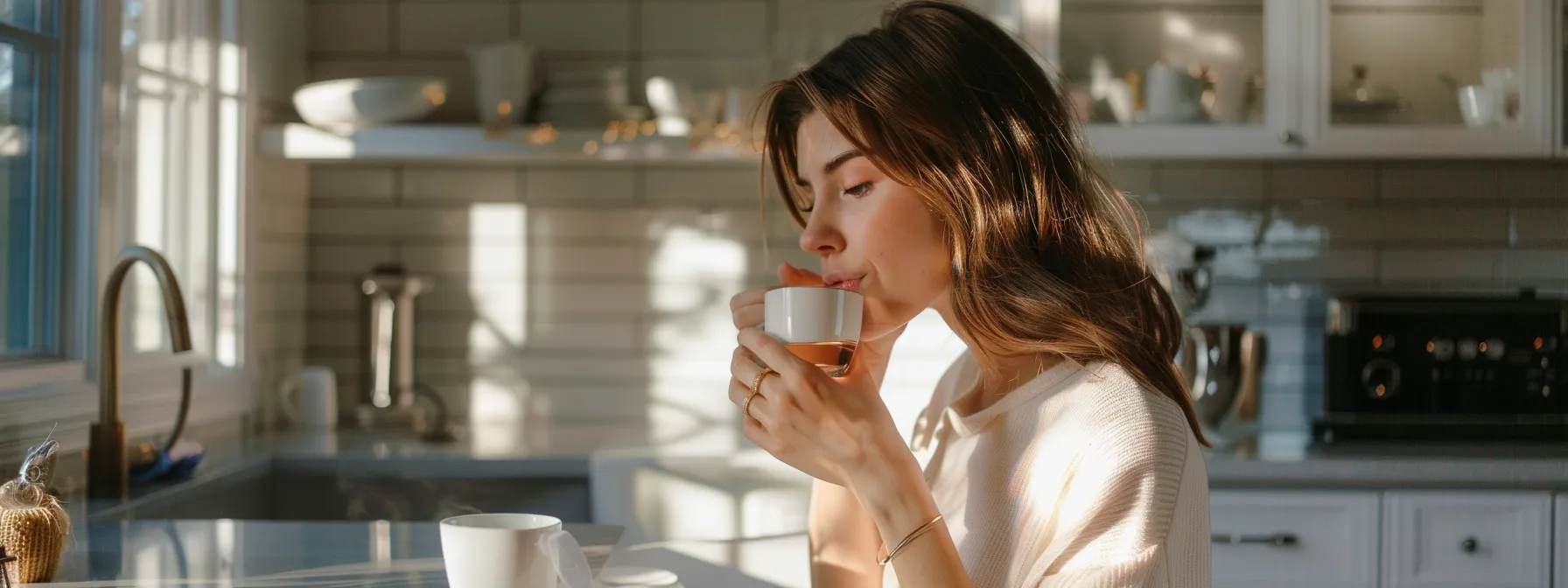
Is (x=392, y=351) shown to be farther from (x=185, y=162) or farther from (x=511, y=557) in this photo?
(x=511, y=557)

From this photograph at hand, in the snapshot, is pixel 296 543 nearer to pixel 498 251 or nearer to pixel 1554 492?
pixel 498 251

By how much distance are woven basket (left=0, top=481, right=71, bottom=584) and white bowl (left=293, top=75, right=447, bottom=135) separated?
161cm

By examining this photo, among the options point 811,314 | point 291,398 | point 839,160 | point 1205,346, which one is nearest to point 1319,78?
point 1205,346

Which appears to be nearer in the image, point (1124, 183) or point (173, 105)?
point (173, 105)

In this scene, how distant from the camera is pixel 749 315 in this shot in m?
1.27

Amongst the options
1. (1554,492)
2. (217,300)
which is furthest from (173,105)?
(1554,492)

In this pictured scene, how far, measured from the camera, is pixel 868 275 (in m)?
1.25

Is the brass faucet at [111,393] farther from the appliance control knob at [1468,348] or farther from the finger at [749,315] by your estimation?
the appliance control knob at [1468,348]

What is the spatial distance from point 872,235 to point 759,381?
0.19 m

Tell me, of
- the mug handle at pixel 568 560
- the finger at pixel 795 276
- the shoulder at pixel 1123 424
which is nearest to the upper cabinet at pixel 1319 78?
the finger at pixel 795 276

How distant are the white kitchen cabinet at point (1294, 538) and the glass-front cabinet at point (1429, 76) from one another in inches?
29.8

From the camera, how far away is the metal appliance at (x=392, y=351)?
2.97m

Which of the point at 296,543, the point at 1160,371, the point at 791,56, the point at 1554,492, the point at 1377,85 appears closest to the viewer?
the point at 1160,371

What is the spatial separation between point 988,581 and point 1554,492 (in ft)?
5.66
